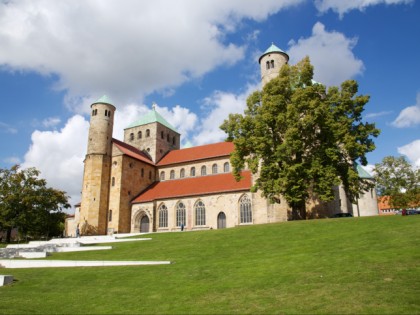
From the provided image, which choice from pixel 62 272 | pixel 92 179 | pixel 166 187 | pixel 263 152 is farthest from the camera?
pixel 166 187

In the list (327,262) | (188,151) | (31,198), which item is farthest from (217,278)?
(188,151)

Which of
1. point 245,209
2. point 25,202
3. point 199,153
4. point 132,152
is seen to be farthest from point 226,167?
point 25,202

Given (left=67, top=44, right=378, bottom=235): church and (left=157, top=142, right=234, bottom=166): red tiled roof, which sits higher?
(left=157, top=142, right=234, bottom=166): red tiled roof

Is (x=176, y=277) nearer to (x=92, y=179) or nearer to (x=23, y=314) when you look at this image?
(x=23, y=314)

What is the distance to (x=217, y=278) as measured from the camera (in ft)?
42.1

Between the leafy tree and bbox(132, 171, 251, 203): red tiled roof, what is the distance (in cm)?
2159

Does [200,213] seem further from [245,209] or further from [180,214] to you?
[245,209]

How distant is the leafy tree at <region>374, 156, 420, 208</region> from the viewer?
46.2 m

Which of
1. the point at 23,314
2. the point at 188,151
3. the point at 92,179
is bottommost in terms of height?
the point at 23,314

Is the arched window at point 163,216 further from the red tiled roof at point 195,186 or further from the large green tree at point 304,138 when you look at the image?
the large green tree at point 304,138

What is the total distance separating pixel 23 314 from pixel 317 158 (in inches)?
1000

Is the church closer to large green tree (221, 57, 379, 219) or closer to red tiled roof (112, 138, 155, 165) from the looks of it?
red tiled roof (112, 138, 155, 165)

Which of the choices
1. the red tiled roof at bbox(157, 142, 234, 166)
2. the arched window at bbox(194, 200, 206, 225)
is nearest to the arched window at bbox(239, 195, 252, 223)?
the arched window at bbox(194, 200, 206, 225)

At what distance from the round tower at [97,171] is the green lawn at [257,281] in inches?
956
